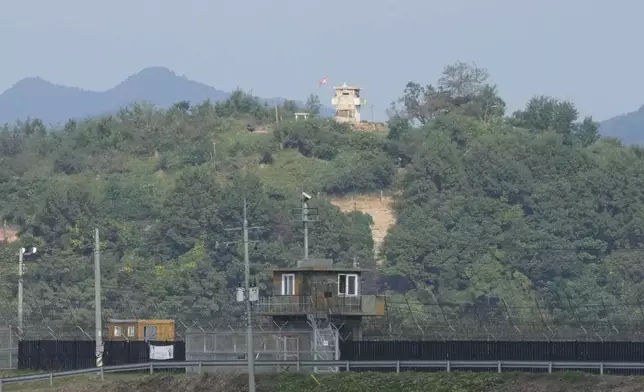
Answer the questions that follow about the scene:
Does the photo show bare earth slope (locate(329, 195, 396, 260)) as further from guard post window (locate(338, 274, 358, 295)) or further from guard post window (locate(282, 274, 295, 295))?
guard post window (locate(282, 274, 295, 295))

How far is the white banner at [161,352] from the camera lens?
269ft

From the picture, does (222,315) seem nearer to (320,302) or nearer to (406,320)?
(406,320)

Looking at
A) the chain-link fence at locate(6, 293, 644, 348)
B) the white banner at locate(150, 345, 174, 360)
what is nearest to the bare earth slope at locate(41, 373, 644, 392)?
the white banner at locate(150, 345, 174, 360)

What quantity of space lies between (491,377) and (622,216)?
110 m

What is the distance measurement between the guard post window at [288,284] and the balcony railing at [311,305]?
0.67 meters

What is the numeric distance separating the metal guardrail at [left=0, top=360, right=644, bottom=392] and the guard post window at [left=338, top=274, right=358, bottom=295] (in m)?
9.65

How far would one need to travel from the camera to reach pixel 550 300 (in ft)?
495

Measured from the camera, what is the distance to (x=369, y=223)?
177125 millimetres

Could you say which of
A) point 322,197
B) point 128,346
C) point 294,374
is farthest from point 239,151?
point 294,374

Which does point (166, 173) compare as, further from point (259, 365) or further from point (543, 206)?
point (259, 365)

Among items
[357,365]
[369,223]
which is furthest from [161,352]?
[369,223]

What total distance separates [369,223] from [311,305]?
95.0 m

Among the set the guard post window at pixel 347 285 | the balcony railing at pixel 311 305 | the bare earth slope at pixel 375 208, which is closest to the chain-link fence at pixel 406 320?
the balcony railing at pixel 311 305

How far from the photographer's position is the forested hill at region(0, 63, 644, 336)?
5915 inches
